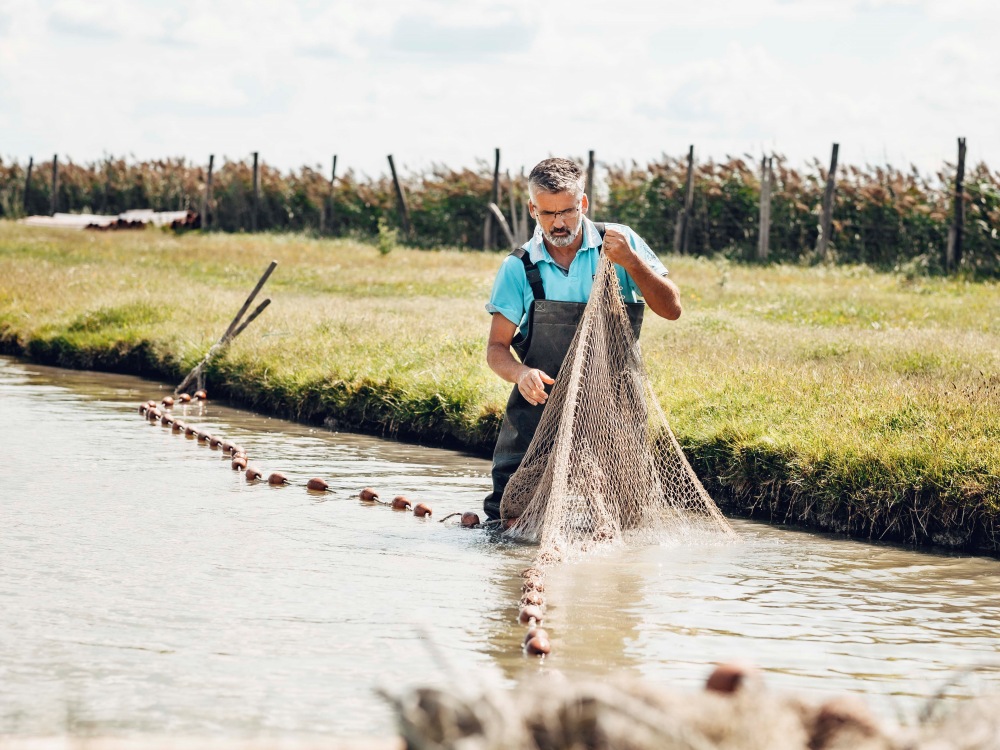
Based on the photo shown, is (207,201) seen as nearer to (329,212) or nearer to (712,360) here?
(329,212)

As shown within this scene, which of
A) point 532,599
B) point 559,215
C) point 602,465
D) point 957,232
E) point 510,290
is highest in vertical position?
point 957,232

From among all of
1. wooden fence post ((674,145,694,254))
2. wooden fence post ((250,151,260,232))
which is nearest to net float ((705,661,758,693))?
wooden fence post ((674,145,694,254))


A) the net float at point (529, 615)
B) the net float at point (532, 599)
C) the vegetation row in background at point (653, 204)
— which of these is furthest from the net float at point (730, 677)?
the vegetation row in background at point (653, 204)

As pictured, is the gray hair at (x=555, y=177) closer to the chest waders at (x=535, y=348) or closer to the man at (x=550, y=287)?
the man at (x=550, y=287)

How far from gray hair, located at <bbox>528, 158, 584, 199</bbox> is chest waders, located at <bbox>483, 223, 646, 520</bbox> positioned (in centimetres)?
41

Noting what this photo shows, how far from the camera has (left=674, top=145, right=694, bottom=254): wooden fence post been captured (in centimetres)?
3041

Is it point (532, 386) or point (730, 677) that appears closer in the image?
point (730, 677)

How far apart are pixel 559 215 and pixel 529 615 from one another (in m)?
2.05

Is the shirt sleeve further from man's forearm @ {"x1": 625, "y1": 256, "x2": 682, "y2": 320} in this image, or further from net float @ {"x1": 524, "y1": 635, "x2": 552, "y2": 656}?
net float @ {"x1": 524, "y1": 635, "x2": 552, "y2": 656}

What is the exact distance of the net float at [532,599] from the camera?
6543 millimetres

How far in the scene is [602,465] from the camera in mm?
7504

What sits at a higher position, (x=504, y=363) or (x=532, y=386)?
(x=504, y=363)

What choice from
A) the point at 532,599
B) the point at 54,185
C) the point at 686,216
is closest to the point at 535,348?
the point at 532,599

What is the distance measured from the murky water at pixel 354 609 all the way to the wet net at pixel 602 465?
0.59ft
